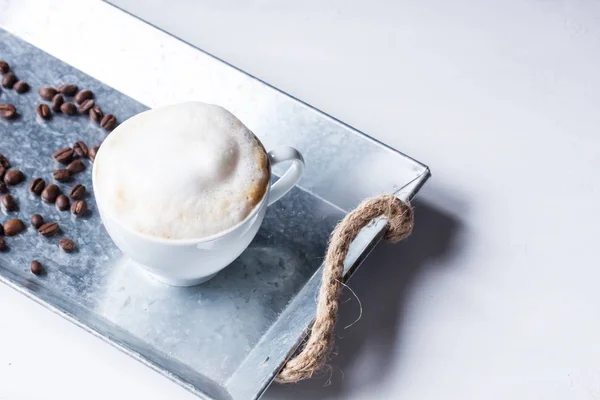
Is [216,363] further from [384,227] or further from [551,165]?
[551,165]

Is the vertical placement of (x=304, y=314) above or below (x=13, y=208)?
above

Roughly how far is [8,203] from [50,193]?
6 centimetres

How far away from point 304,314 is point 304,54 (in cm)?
56

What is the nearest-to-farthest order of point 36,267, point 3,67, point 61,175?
point 36,267 → point 61,175 → point 3,67

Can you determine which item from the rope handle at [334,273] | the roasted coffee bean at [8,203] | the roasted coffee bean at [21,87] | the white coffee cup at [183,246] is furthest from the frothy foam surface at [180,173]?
the roasted coffee bean at [21,87]

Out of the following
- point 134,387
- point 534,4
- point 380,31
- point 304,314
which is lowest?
point 134,387

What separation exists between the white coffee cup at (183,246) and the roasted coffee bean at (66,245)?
0.14 meters

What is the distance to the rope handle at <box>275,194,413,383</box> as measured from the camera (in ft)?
3.38

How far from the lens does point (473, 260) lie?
1273 millimetres

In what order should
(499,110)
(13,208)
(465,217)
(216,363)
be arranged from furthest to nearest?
(499,110) → (465,217) → (13,208) → (216,363)

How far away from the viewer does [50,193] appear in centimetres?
121

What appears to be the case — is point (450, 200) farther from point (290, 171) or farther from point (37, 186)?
point (37, 186)

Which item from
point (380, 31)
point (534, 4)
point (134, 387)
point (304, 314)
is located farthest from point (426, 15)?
point (134, 387)

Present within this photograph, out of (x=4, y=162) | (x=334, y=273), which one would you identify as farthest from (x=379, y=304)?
(x=4, y=162)
